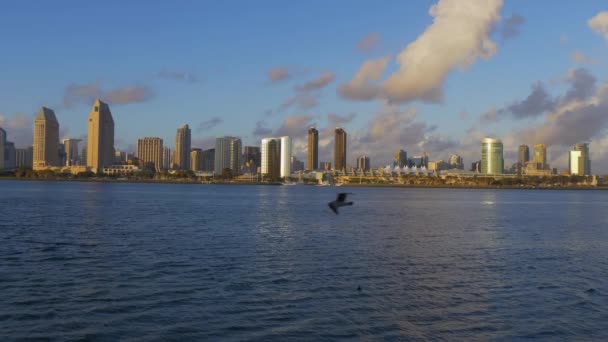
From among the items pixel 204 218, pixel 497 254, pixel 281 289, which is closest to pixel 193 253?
pixel 281 289

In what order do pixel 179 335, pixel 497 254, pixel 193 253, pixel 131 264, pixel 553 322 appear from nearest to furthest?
pixel 179 335 < pixel 553 322 < pixel 131 264 < pixel 193 253 < pixel 497 254

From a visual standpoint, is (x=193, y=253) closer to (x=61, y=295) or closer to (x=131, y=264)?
(x=131, y=264)

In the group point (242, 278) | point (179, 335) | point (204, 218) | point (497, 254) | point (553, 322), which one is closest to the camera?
point (179, 335)

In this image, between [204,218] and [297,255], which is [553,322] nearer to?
[297,255]

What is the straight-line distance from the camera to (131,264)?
91.5ft

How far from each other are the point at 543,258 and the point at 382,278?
480 inches

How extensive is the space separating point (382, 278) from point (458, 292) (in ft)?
11.9

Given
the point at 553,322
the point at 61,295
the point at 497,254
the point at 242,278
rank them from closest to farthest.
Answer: the point at 553,322
the point at 61,295
the point at 242,278
the point at 497,254

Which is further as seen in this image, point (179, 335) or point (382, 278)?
point (382, 278)

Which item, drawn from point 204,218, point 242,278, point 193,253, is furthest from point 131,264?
point 204,218

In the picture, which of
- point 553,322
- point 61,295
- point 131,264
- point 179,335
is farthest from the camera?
point 131,264

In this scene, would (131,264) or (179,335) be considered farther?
(131,264)

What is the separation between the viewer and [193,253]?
104ft

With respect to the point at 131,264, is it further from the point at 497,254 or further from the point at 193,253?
the point at 497,254
